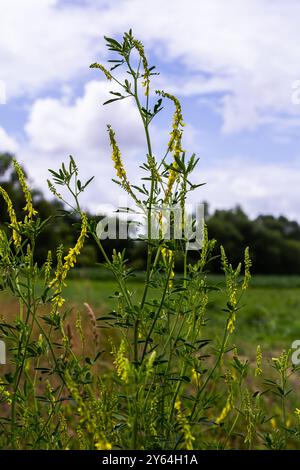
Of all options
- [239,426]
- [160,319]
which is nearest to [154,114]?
[160,319]

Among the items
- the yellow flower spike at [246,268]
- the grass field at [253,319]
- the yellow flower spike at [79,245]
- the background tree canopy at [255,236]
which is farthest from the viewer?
the background tree canopy at [255,236]

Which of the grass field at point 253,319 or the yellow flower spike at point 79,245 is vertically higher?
the yellow flower spike at point 79,245

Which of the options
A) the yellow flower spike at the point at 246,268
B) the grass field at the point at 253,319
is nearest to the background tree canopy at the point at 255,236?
the grass field at the point at 253,319

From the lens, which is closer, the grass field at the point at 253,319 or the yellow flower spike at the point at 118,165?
the yellow flower spike at the point at 118,165

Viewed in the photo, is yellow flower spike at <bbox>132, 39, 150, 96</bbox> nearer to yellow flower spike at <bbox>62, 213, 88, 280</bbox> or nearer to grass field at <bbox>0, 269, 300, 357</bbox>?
yellow flower spike at <bbox>62, 213, 88, 280</bbox>

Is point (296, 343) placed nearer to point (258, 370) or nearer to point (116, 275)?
point (258, 370)

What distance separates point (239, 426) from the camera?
6062mm

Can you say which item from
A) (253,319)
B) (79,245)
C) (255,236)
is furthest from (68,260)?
(255,236)

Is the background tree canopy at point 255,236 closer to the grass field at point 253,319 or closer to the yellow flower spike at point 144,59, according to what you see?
the grass field at point 253,319

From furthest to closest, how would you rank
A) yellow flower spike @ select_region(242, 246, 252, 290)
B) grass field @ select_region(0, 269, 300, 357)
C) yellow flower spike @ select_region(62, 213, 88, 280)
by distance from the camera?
grass field @ select_region(0, 269, 300, 357) → yellow flower spike @ select_region(242, 246, 252, 290) → yellow flower spike @ select_region(62, 213, 88, 280)

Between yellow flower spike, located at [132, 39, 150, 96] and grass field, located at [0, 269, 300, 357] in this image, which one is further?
grass field, located at [0, 269, 300, 357]

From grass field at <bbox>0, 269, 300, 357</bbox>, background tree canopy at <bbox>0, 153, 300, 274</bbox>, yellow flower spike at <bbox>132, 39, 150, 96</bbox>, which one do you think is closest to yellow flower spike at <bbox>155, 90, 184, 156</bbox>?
yellow flower spike at <bbox>132, 39, 150, 96</bbox>

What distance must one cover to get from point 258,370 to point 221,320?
13360 millimetres

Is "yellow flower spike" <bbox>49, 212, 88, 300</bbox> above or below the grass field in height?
above
